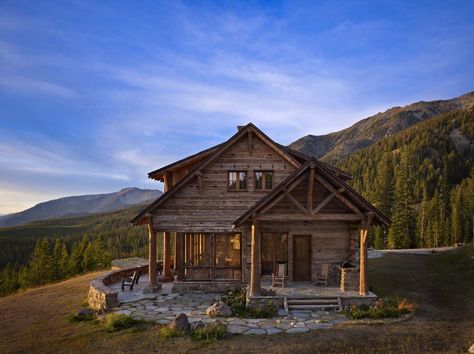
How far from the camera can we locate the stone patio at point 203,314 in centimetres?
1267

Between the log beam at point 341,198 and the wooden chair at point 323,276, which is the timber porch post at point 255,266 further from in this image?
the wooden chair at point 323,276

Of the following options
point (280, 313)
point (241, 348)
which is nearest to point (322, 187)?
point (280, 313)

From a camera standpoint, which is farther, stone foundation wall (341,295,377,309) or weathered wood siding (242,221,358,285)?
weathered wood siding (242,221,358,285)

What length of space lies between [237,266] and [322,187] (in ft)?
21.7

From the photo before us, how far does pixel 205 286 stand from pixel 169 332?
23.9ft

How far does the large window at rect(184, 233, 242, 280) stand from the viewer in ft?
64.1

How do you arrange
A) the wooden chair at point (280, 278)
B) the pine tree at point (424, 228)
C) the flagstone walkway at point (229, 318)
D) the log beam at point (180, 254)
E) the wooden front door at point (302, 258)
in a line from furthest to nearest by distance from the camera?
the pine tree at point (424, 228) → the log beam at point (180, 254) → the wooden front door at point (302, 258) → the wooden chair at point (280, 278) → the flagstone walkway at point (229, 318)

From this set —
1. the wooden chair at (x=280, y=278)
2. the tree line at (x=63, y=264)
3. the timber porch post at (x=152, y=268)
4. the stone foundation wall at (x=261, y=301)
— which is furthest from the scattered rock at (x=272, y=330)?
the tree line at (x=63, y=264)

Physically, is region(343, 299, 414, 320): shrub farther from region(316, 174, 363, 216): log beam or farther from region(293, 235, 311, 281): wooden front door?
region(293, 235, 311, 281): wooden front door

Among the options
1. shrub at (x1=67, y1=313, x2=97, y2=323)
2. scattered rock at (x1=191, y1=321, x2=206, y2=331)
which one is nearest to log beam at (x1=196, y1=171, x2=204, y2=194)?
shrub at (x1=67, y1=313, x2=97, y2=323)

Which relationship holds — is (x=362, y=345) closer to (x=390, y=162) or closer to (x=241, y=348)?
(x=241, y=348)

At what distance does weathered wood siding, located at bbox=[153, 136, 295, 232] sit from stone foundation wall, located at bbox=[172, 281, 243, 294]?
2.89 meters

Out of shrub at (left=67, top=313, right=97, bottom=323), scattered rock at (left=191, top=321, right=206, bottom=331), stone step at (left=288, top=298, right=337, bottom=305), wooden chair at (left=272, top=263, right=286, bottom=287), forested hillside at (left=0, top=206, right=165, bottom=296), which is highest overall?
wooden chair at (left=272, top=263, right=286, bottom=287)

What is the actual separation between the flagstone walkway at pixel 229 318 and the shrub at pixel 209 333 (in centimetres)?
54
